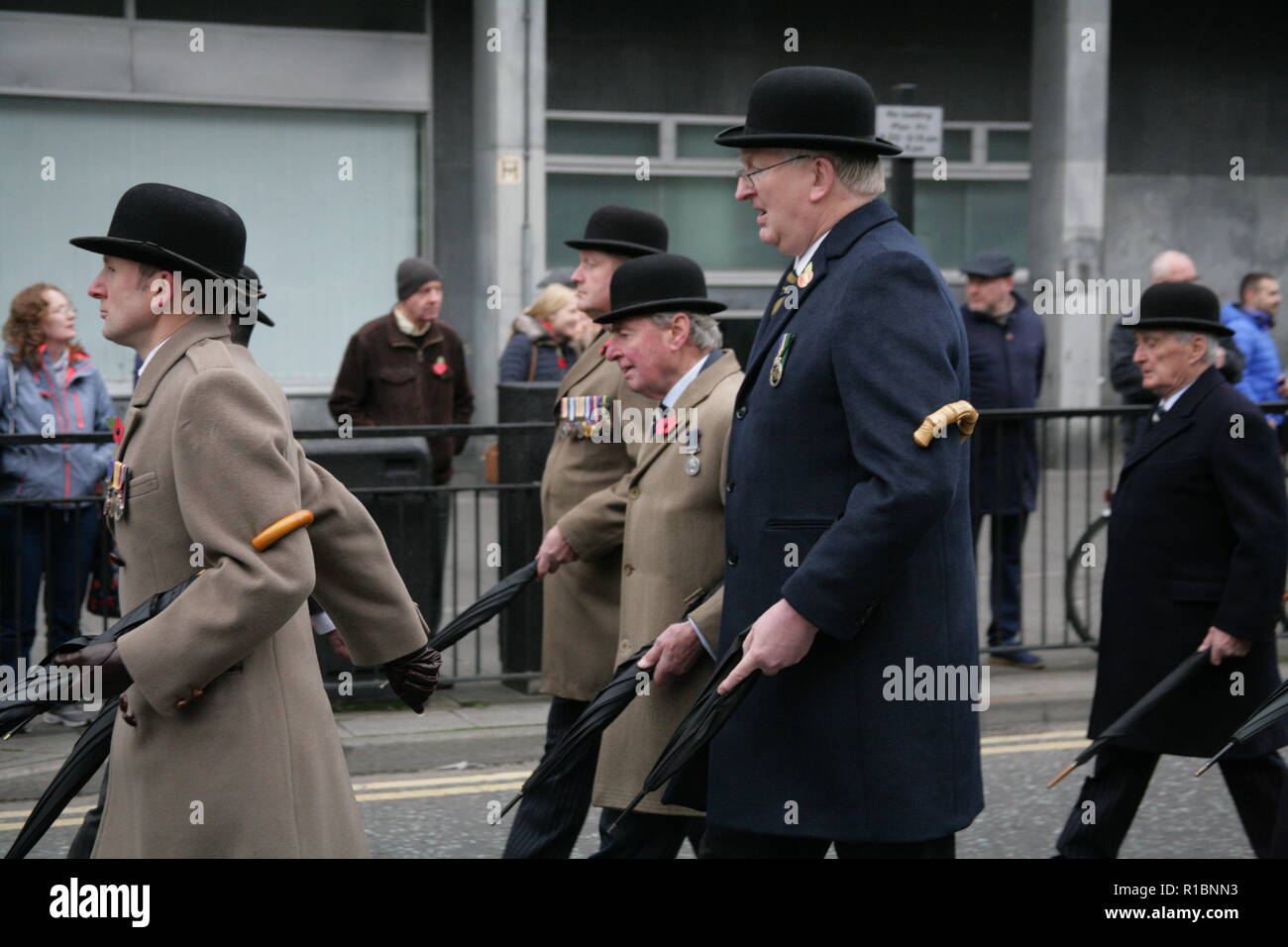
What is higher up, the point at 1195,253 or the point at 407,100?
the point at 407,100

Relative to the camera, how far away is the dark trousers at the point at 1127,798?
5.10 m

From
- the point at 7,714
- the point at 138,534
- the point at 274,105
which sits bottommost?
the point at 7,714

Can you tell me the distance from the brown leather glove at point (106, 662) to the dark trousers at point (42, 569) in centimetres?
433

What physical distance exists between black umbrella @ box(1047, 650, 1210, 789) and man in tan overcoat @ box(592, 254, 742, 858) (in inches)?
45.1

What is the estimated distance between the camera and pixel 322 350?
16.5 m

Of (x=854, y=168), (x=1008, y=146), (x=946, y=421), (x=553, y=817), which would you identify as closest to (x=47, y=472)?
(x=553, y=817)

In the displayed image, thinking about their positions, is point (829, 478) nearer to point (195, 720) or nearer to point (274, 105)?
point (195, 720)

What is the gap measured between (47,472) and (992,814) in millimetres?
4069

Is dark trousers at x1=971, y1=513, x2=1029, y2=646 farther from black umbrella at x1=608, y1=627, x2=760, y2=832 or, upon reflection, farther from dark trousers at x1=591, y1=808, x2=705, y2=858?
black umbrella at x1=608, y1=627, x2=760, y2=832

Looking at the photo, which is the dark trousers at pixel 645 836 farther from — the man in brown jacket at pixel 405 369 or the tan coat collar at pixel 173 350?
the man in brown jacket at pixel 405 369

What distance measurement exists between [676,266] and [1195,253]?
15.8 m

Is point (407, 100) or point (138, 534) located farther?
point (407, 100)
